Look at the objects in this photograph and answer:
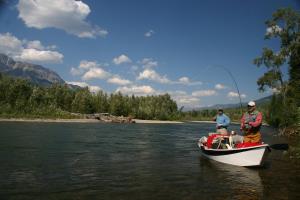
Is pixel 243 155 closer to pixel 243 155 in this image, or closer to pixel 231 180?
pixel 243 155

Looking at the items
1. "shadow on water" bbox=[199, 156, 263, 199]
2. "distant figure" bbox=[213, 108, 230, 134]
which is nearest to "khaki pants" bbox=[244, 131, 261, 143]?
"shadow on water" bbox=[199, 156, 263, 199]

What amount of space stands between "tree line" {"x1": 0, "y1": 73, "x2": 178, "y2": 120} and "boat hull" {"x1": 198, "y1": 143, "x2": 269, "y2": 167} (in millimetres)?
81841

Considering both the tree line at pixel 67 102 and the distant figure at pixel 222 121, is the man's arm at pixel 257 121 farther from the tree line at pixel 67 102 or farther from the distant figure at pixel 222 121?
the tree line at pixel 67 102

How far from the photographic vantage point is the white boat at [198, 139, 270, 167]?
1755 centimetres

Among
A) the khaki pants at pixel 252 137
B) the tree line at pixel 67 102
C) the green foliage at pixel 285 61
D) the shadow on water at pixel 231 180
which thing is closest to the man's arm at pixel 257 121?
the khaki pants at pixel 252 137

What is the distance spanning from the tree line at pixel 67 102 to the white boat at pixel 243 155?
268 ft

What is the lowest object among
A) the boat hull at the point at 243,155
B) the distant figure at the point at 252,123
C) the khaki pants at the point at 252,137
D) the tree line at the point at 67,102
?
the boat hull at the point at 243,155

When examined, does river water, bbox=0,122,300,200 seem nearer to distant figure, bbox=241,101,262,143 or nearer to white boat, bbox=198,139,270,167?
white boat, bbox=198,139,270,167

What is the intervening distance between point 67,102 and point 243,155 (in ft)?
381

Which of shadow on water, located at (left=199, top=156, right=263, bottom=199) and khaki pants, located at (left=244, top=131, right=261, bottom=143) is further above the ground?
khaki pants, located at (left=244, top=131, right=261, bottom=143)

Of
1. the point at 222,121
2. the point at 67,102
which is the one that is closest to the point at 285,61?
the point at 222,121

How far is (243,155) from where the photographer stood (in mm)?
18484

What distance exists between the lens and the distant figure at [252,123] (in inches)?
693

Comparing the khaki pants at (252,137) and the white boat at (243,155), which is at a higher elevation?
the khaki pants at (252,137)
